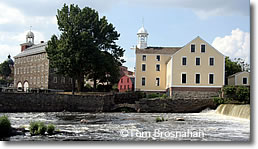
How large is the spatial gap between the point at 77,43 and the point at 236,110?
15.8m

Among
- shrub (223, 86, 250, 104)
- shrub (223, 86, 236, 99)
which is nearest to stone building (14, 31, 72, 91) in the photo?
shrub (223, 86, 236, 99)

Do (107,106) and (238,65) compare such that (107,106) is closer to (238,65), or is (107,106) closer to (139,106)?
(139,106)

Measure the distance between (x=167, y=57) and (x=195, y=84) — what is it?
529cm

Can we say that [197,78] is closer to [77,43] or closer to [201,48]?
[201,48]

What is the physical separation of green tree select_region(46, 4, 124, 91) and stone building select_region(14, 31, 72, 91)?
10.5m

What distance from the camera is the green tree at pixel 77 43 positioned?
31266 mm

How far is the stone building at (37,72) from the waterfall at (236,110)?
23.9 meters

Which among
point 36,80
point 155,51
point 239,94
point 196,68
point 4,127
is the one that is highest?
point 155,51

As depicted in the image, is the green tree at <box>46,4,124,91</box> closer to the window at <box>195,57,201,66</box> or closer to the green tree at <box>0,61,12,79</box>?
the window at <box>195,57,201,66</box>

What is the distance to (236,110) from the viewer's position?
848 inches

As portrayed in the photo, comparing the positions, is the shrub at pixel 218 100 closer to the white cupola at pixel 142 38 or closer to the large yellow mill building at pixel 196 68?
the large yellow mill building at pixel 196 68

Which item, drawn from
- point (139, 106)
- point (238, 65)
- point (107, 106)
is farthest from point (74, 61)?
point (238, 65)

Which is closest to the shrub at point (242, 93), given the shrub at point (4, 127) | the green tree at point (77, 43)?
the green tree at point (77, 43)

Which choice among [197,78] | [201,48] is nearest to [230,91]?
[197,78]
